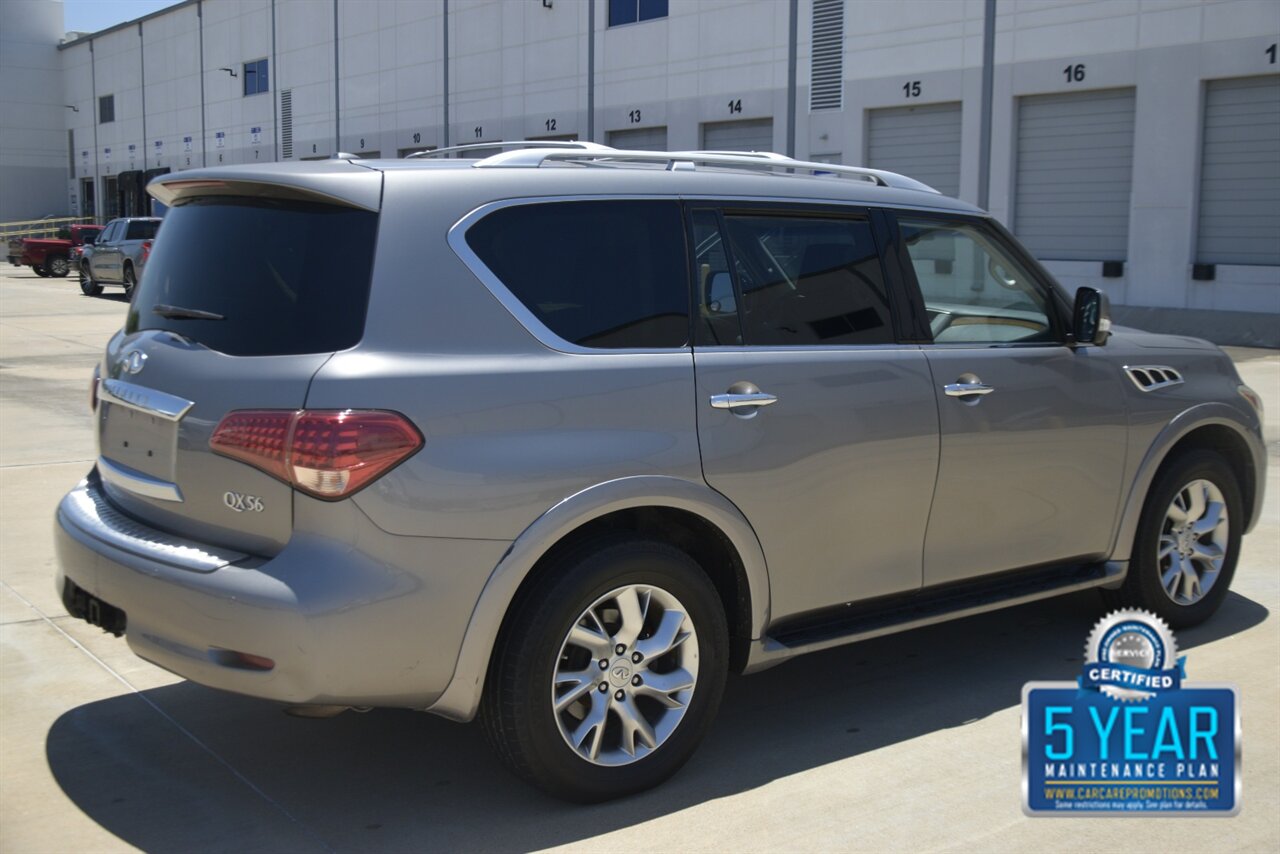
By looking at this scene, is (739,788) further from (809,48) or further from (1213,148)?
(809,48)

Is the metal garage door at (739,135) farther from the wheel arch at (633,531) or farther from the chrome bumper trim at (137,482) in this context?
the chrome bumper trim at (137,482)

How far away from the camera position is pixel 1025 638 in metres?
5.91

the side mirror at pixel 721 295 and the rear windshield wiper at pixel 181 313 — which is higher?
the side mirror at pixel 721 295

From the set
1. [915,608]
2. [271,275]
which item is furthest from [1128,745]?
[271,275]

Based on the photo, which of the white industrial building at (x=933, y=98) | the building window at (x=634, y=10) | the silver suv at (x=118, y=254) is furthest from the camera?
the building window at (x=634, y=10)

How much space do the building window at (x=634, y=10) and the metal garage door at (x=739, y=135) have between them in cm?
343

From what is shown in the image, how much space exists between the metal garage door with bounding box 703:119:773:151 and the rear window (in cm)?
2640

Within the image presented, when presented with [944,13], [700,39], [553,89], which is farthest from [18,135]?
[944,13]

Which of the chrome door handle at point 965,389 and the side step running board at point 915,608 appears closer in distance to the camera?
the side step running board at point 915,608

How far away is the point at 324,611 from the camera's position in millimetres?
3520

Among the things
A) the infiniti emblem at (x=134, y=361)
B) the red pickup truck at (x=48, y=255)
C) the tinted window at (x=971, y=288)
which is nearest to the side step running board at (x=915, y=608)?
the tinted window at (x=971, y=288)

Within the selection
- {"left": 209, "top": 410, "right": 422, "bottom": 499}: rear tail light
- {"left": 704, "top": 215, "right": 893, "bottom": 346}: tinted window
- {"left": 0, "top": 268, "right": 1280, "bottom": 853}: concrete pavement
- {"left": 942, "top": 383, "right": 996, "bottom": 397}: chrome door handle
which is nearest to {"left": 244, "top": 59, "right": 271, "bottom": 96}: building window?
{"left": 0, "top": 268, "right": 1280, "bottom": 853}: concrete pavement

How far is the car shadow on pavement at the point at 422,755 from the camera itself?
3938 millimetres

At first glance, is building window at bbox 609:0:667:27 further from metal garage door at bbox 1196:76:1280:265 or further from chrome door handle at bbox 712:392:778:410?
chrome door handle at bbox 712:392:778:410
